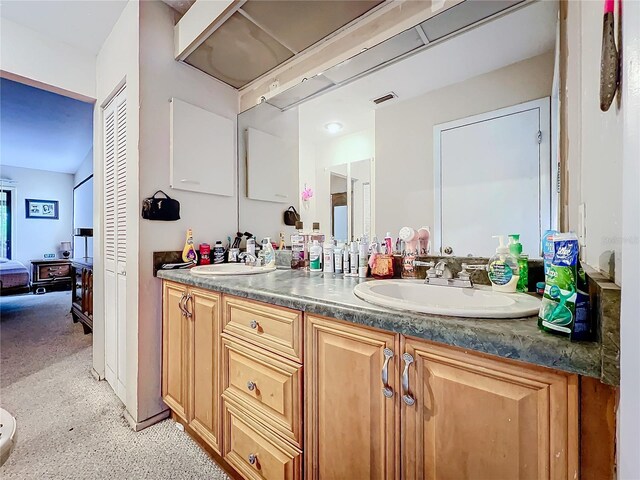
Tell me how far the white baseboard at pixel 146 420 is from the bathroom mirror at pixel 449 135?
4.69 ft

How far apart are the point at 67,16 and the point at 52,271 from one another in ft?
18.6

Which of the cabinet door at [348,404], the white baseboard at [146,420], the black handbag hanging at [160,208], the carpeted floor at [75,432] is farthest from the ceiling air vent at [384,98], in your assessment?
the white baseboard at [146,420]

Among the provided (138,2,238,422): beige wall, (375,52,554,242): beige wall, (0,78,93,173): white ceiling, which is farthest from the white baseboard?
A: (0,78,93,173): white ceiling

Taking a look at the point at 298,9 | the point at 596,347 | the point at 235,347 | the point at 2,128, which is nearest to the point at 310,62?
the point at 298,9

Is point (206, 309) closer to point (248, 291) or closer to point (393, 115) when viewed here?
point (248, 291)

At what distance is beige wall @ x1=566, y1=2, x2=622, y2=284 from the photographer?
1.75 ft

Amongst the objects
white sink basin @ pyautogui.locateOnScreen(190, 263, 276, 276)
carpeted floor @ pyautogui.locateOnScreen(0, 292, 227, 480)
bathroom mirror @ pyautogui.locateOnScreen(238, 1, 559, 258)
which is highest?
bathroom mirror @ pyautogui.locateOnScreen(238, 1, 559, 258)

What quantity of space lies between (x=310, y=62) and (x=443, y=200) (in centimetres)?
116

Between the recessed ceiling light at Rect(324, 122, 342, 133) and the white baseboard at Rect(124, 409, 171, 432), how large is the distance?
74.9 inches

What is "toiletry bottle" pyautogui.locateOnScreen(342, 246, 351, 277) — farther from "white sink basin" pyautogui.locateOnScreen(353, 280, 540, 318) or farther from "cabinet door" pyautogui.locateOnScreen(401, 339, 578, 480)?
"cabinet door" pyautogui.locateOnScreen(401, 339, 578, 480)

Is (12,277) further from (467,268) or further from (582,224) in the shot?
(582,224)

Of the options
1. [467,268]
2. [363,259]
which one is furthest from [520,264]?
[363,259]

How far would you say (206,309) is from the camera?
133 centimetres

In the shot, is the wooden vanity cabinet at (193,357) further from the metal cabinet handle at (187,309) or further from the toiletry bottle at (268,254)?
the toiletry bottle at (268,254)
